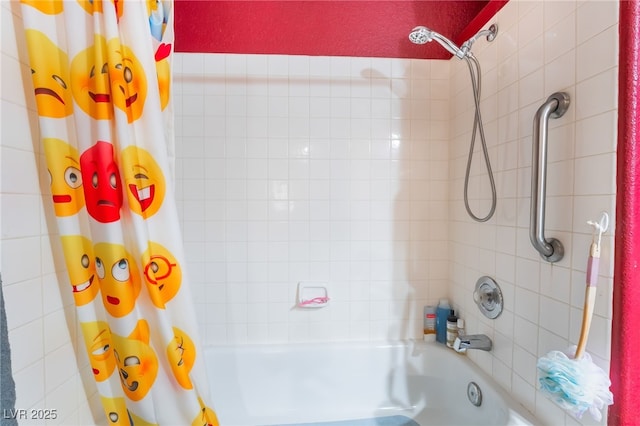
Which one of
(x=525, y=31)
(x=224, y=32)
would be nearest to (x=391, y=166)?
(x=525, y=31)

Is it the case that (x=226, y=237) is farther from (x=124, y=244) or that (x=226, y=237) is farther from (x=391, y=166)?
(x=391, y=166)

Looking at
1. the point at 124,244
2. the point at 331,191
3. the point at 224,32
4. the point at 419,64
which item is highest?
the point at 224,32

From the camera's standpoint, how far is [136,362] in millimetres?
746

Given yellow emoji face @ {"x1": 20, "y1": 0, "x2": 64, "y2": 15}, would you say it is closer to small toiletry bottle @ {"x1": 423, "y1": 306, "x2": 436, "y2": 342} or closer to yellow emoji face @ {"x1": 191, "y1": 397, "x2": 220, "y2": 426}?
yellow emoji face @ {"x1": 191, "y1": 397, "x2": 220, "y2": 426}

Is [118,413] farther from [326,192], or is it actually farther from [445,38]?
[445,38]

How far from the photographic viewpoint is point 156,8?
0.82 m

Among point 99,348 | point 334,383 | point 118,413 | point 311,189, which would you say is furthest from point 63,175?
point 334,383

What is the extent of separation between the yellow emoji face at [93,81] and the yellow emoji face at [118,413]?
0.76 metres

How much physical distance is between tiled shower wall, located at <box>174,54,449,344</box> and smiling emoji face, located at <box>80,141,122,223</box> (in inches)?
24.3

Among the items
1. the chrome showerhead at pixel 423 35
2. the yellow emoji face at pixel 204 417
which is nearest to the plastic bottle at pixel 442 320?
the yellow emoji face at pixel 204 417

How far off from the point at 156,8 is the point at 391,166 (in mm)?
1062

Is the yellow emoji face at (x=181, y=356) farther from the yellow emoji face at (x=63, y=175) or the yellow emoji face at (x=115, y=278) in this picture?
the yellow emoji face at (x=63, y=175)

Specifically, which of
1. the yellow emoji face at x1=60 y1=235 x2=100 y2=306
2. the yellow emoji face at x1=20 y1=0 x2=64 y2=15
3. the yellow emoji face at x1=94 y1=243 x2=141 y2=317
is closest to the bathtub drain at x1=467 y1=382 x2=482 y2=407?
the yellow emoji face at x1=94 y1=243 x2=141 y2=317

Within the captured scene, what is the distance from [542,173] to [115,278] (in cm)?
118
